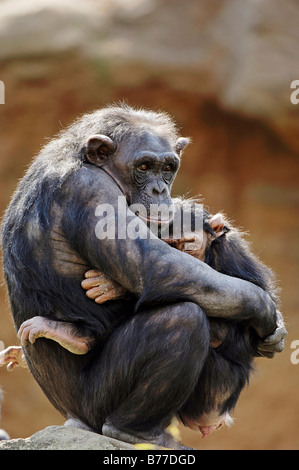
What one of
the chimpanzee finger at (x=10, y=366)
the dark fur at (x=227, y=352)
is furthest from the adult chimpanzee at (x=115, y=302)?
the chimpanzee finger at (x=10, y=366)

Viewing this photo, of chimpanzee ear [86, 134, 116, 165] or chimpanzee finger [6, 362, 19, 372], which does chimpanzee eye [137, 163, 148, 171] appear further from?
chimpanzee finger [6, 362, 19, 372]

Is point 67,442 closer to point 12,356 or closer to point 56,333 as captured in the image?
point 56,333

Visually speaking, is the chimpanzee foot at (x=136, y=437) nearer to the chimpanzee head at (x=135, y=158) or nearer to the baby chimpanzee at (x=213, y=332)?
the baby chimpanzee at (x=213, y=332)

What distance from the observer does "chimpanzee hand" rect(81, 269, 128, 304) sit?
4.22m

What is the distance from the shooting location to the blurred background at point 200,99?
9961 mm

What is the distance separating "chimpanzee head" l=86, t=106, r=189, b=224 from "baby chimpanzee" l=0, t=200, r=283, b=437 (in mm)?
256

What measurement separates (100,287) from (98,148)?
2.80 feet

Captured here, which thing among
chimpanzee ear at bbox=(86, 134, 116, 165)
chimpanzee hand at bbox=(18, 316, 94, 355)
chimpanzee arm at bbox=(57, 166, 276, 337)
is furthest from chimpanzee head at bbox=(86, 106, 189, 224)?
chimpanzee hand at bbox=(18, 316, 94, 355)

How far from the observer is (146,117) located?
487 cm

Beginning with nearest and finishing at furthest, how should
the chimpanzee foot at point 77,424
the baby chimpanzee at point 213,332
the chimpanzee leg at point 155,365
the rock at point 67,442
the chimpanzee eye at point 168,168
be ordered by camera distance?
the rock at point 67,442, the chimpanzee leg at point 155,365, the baby chimpanzee at point 213,332, the chimpanzee foot at point 77,424, the chimpanzee eye at point 168,168

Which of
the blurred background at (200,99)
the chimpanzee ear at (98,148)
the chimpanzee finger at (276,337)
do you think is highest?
the blurred background at (200,99)

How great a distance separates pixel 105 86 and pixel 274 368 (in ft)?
14.8

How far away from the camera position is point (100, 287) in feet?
13.9
